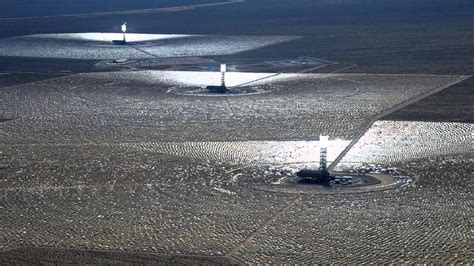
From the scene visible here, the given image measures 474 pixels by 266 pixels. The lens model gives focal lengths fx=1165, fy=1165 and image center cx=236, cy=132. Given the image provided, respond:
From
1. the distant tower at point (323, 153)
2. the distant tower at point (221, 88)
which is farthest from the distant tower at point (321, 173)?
the distant tower at point (221, 88)

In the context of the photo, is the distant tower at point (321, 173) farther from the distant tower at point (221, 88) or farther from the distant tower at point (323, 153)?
the distant tower at point (221, 88)

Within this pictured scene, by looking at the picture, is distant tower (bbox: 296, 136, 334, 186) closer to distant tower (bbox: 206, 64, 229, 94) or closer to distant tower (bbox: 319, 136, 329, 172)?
distant tower (bbox: 319, 136, 329, 172)

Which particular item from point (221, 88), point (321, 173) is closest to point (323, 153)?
point (321, 173)

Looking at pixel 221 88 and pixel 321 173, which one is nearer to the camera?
pixel 321 173

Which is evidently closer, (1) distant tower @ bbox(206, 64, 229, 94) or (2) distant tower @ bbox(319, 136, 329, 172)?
(2) distant tower @ bbox(319, 136, 329, 172)

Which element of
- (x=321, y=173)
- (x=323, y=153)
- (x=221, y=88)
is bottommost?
(x=221, y=88)

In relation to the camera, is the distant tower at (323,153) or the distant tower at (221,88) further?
the distant tower at (221,88)

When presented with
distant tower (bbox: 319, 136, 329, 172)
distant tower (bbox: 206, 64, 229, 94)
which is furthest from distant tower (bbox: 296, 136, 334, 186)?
distant tower (bbox: 206, 64, 229, 94)

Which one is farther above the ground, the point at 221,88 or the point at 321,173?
the point at 321,173

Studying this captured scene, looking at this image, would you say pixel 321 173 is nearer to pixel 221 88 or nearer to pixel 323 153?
pixel 323 153

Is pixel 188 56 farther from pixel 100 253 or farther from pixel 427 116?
pixel 100 253

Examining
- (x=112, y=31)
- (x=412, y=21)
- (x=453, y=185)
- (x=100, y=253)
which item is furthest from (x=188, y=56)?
(x=100, y=253)

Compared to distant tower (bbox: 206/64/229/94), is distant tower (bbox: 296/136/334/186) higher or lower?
higher
